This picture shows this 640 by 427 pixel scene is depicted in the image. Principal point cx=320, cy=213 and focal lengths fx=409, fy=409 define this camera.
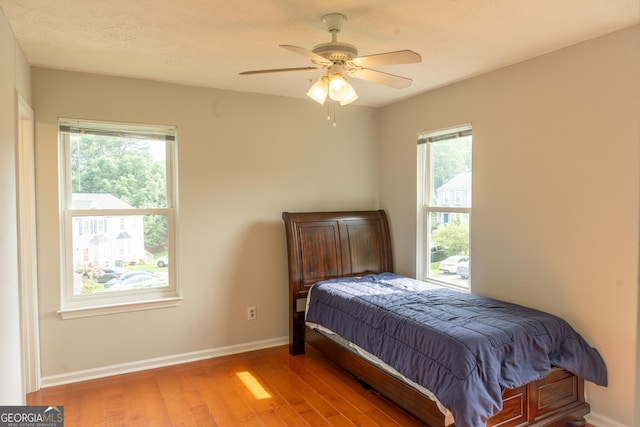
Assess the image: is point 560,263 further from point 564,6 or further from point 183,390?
point 183,390

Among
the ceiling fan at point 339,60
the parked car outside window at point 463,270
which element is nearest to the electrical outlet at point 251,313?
the parked car outside window at point 463,270

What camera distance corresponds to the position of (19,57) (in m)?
2.59

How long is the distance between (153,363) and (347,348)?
166 centimetres

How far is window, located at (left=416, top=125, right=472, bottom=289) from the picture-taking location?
3.54 meters

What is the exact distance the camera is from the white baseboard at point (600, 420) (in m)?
2.46

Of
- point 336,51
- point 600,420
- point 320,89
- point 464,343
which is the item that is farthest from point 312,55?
point 600,420

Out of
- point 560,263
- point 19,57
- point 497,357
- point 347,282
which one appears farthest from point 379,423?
point 19,57

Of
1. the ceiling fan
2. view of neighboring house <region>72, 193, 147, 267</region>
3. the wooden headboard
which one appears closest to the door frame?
view of neighboring house <region>72, 193, 147, 267</region>

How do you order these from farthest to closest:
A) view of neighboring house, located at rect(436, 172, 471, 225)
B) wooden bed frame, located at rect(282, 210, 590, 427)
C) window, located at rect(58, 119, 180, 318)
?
view of neighboring house, located at rect(436, 172, 471, 225) → window, located at rect(58, 119, 180, 318) → wooden bed frame, located at rect(282, 210, 590, 427)

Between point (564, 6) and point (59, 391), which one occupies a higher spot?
point (564, 6)

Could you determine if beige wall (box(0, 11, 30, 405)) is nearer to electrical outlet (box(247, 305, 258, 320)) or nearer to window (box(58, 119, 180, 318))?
window (box(58, 119, 180, 318))

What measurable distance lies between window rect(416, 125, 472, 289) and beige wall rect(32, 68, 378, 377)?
28.8 inches

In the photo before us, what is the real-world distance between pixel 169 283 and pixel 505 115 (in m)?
3.07

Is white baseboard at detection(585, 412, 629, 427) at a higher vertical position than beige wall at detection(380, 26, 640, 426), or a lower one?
lower
